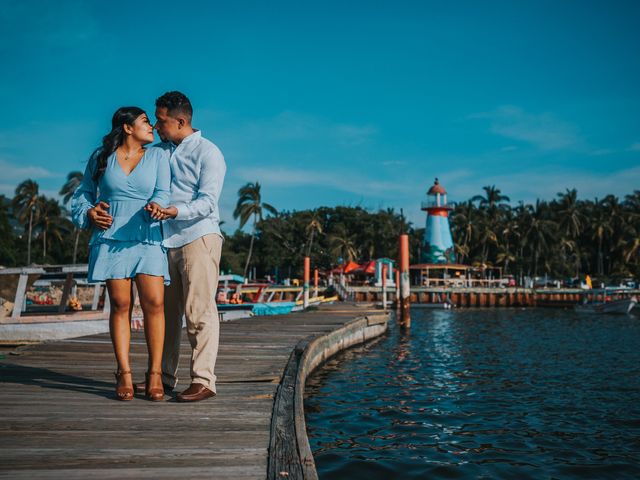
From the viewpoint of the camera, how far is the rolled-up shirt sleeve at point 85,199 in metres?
3.75

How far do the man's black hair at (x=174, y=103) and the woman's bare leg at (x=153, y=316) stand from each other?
122 centimetres

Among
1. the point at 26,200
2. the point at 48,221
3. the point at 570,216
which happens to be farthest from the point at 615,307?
the point at 26,200

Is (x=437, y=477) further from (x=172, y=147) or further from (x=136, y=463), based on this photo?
(x=172, y=147)

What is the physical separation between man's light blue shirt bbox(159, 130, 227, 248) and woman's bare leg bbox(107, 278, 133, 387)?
45cm

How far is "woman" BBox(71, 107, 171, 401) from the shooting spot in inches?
146

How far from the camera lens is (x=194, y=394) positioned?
3.80 m

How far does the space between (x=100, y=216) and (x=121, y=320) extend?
78cm

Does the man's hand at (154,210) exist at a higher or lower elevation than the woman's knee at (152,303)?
higher

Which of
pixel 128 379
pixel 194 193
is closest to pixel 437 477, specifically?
pixel 128 379

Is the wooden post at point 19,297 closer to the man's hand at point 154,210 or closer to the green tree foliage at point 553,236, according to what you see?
the man's hand at point 154,210

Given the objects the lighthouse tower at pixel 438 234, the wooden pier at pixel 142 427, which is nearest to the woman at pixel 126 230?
the wooden pier at pixel 142 427

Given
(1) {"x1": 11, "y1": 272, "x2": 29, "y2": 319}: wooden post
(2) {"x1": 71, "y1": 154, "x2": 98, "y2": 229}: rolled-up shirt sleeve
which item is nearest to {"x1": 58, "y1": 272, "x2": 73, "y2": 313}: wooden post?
(1) {"x1": 11, "y1": 272, "x2": 29, "y2": 319}: wooden post

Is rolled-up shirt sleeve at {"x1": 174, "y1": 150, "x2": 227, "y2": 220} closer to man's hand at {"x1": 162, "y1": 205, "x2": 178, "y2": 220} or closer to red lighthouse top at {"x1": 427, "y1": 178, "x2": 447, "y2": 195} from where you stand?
man's hand at {"x1": 162, "y1": 205, "x2": 178, "y2": 220}

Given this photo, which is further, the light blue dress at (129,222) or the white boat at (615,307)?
the white boat at (615,307)
